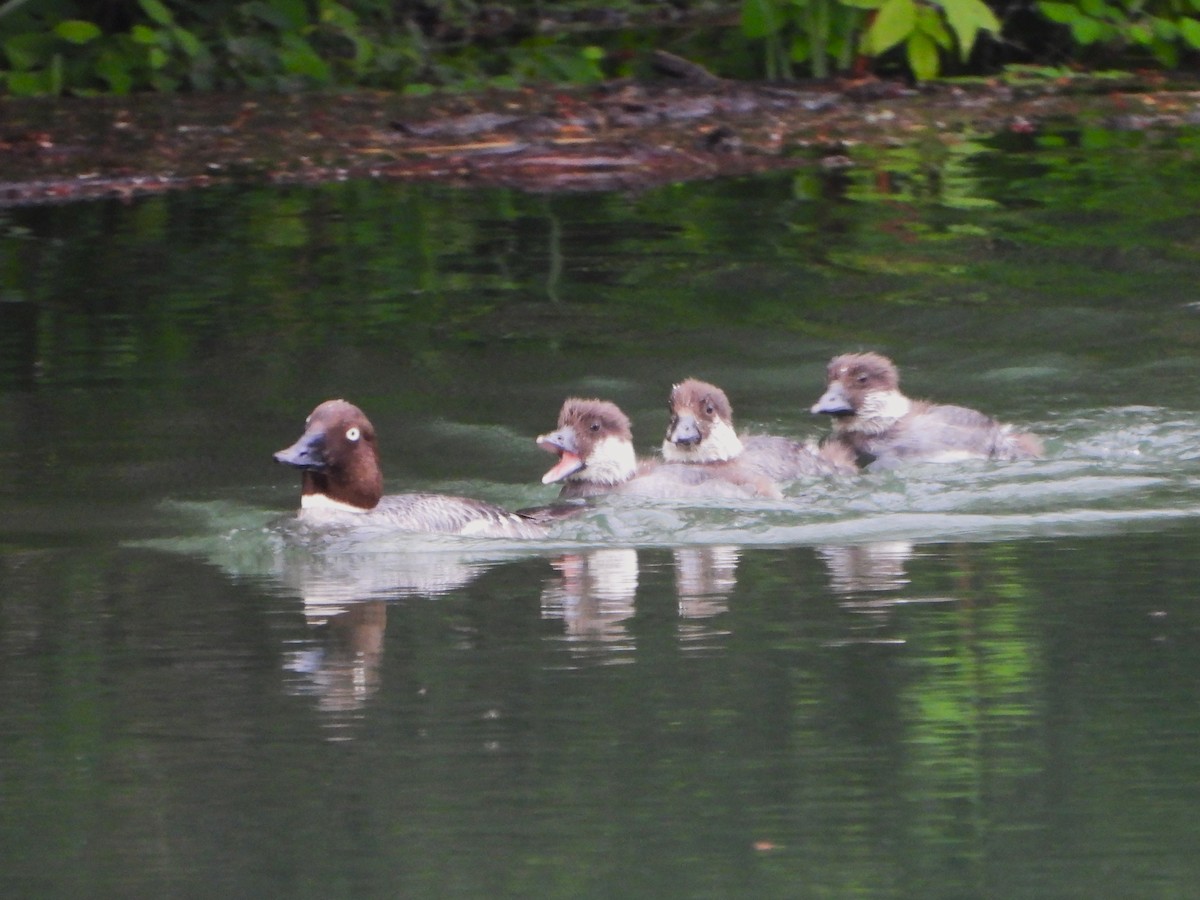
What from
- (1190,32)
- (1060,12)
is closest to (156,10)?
(1060,12)

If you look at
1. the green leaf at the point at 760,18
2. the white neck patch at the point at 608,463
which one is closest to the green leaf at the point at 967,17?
the green leaf at the point at 760,18

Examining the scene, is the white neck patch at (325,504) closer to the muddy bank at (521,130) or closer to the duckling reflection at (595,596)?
the duckling reflection at (595,596)

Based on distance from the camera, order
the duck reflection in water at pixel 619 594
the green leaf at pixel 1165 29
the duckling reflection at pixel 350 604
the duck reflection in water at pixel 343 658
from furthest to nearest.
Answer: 1. the green leaf at pixel 1165 29
2. the duck reflection in water at pixel 619 594
3. the duckling reflection at pixel 350 604
4. the duck reflection in water at pixel 343 658

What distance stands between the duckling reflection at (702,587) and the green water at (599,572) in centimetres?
3

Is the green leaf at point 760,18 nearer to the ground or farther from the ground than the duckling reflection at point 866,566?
farther from the ground

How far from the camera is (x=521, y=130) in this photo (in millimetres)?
17234

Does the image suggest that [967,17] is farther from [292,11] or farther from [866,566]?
[866,566]

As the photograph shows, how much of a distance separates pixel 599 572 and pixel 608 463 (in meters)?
1.51

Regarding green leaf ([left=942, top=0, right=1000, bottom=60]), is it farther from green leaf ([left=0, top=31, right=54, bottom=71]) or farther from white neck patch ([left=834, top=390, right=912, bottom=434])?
green leaf ([left=0, top=31, right=54, bottom=71])

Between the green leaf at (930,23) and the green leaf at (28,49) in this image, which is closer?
the green leaf at (930,23)

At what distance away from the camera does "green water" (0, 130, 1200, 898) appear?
4750mm

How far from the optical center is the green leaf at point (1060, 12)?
18719 millimetres

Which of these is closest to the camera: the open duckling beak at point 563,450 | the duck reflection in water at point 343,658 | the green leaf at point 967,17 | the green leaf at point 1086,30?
the duck reflection in water at point 343,658

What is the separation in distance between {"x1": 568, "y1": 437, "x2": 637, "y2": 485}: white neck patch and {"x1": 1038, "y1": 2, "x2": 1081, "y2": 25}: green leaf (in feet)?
35.8
